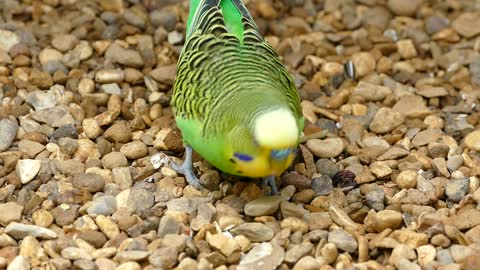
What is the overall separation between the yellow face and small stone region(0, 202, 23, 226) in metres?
1.34

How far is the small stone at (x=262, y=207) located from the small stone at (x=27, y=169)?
1.38m

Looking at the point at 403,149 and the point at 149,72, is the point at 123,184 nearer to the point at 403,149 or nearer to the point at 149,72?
the point at 149,72

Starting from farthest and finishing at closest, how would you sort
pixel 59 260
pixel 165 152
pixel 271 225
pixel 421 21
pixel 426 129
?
pixel 421 21 < pixel 426 129 < pixel 165 152 < pixel 271 225 < pixel 59 260

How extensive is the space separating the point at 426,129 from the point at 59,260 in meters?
2.80

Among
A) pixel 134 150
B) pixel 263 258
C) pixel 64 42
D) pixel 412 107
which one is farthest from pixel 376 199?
pixel 64 42

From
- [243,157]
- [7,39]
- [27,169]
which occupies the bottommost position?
[27,169]

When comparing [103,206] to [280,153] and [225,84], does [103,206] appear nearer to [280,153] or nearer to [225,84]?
[225,84]

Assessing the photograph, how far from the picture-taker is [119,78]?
6180 mm

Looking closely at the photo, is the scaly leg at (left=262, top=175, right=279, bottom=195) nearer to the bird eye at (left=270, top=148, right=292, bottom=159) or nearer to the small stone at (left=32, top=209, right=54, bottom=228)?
the bird eye at (left=270, top=148, right=292, bottom=159)

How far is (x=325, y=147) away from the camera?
5.67 m

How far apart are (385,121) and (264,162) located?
5.94 feet

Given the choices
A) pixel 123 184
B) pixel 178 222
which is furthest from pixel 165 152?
pixel 178 222

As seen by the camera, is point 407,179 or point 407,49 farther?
point 407,49

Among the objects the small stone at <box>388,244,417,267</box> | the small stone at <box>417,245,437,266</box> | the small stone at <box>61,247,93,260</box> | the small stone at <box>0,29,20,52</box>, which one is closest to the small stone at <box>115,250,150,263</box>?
the small stone at <box>61,247,93,260</box>
